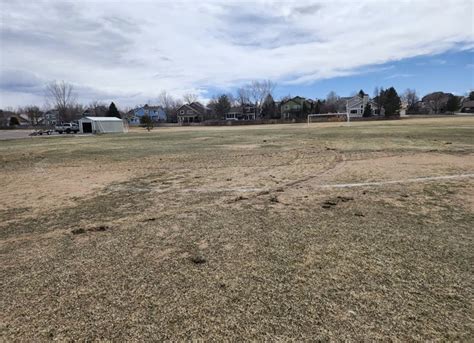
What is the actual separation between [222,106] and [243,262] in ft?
317

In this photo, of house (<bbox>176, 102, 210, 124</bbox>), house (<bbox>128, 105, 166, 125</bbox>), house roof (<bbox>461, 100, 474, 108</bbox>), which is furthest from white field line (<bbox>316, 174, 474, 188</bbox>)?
house roof (<bbox>461, 100, 474, 108</bbox>)

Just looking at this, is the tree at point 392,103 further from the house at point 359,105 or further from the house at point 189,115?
the house at point 189,115

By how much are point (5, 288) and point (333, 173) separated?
24.5 ft

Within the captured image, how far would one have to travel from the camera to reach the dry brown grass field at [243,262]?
2.38 metres

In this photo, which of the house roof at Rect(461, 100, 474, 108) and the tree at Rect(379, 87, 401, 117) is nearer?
the tree at Rect(379, 87, 401, 117)

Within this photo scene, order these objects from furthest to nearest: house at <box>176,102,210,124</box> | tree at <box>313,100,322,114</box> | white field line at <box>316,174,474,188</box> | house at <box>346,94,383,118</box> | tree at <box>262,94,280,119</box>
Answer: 1. house at <box>176,102,210,124</box>
2. tree at <box>262,94,280,119</box>
3. house at <box>346,94,383,118</box>
4. tree at <box>313,100,322,114</box>
5. white field line at <box>316,174,474,188</box>

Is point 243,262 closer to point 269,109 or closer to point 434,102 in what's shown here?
point 269,109

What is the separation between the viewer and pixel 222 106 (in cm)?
9738

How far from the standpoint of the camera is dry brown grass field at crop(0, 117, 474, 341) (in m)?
2.38

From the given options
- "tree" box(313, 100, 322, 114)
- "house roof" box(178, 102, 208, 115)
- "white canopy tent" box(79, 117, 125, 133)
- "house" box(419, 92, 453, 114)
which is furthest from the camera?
"house" box(419, 92, 453, 114)

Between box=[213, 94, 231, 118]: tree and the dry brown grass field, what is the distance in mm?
92614

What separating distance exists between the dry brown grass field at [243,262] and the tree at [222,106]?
92614 millimetres

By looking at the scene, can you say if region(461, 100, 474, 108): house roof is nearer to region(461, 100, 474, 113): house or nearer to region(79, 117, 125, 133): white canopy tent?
region(461, 100, 474, 113): house

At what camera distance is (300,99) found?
95.1 metres
